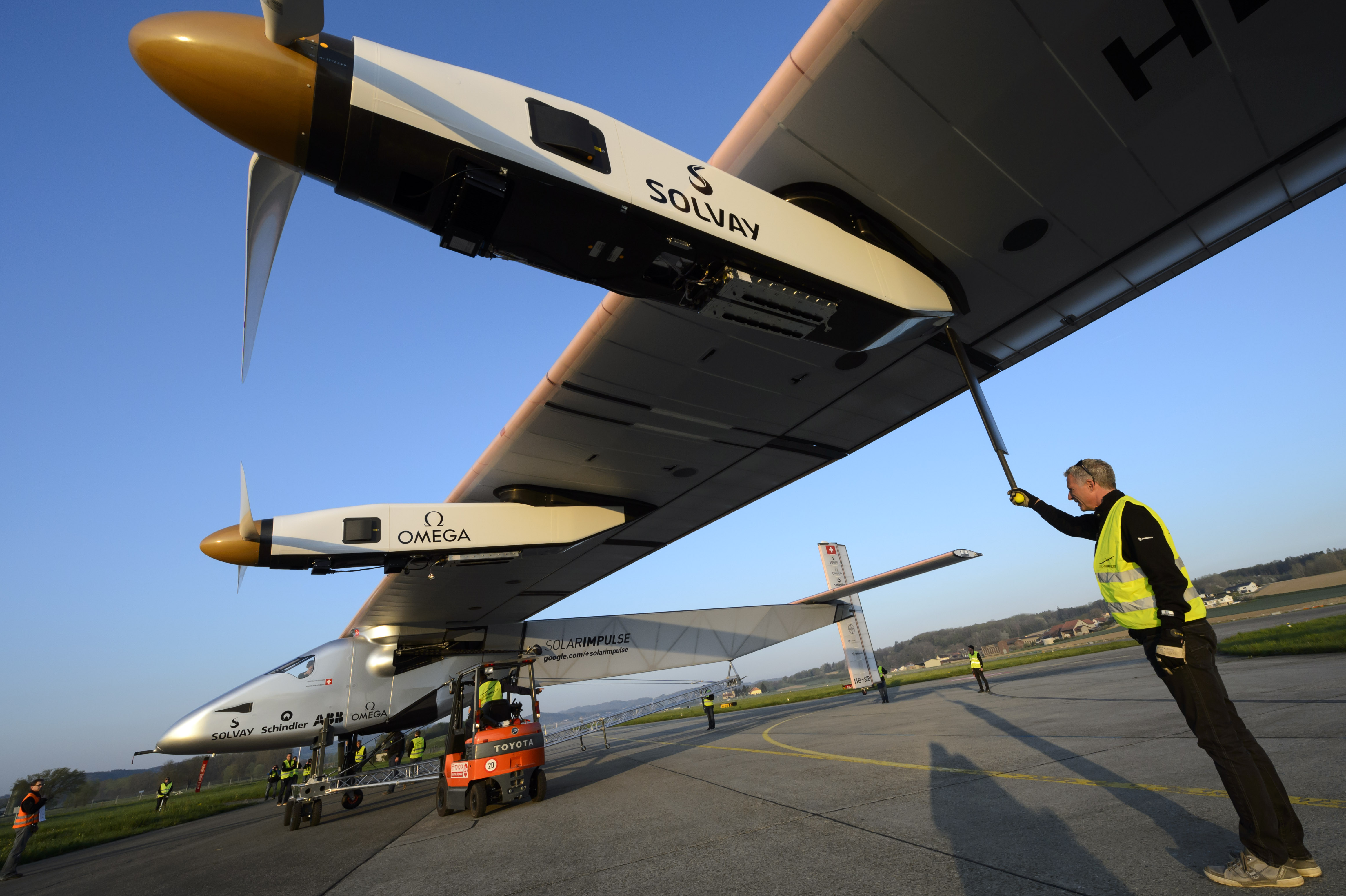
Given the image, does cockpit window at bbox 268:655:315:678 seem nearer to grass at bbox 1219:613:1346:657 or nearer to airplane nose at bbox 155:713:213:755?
airplane nose at bbox 155:713:213:755

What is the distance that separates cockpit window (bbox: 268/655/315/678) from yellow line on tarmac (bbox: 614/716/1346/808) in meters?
10.3

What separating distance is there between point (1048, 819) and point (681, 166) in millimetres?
5404

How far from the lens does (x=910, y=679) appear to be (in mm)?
37250

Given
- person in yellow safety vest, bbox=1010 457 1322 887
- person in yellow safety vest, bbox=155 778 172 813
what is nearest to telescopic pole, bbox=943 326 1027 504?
person in yellow safety vest, bbox=1010 457 1322 887

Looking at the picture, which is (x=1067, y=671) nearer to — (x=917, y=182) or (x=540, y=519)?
(x=540, y=519)

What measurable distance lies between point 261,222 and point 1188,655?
6115mm

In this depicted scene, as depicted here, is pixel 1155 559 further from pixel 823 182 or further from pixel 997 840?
pixel 823 182

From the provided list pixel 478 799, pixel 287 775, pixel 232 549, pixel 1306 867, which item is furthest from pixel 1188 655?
pixel 287 775

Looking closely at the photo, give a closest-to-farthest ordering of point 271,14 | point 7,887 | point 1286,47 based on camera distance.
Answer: point 271,14
point 1286,47
point 7,887

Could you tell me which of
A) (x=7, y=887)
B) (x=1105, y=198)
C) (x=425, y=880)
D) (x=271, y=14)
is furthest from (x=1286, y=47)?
(x=7, y=887)

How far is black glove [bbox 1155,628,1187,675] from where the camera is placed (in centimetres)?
285

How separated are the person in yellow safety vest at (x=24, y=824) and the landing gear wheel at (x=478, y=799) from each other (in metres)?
9.75

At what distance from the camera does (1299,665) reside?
30.9 ft

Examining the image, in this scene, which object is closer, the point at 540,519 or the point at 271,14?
the point at 271,14
